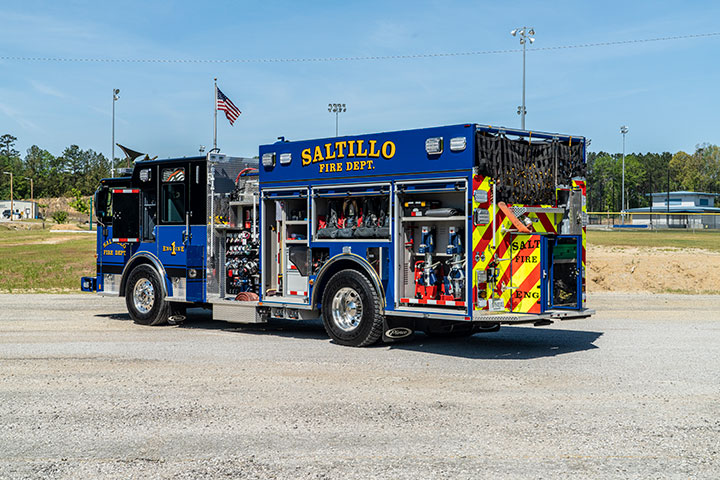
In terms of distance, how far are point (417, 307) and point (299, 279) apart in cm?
243

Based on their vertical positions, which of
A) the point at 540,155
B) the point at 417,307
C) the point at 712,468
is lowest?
the point at 712,468

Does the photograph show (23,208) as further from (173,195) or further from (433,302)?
(433,302)

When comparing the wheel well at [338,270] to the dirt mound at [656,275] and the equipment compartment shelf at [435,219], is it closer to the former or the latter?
the equipment compartment shelf at [435,219]

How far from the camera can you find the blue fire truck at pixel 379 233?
36.2 ft

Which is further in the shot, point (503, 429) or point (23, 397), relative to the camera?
point (23, 397)

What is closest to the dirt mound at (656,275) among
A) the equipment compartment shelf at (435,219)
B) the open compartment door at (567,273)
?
the open compartment door at (567,273)

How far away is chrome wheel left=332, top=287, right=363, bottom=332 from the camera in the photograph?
12.2 meters

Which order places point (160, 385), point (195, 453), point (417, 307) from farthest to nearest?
point (417, 307) → point (160, 385) → point (195, 453)

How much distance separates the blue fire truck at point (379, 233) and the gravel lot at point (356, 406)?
0.67m

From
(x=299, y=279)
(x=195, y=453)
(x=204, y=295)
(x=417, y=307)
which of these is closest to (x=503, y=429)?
(x=195, y=453)

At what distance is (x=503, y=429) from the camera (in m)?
7.21

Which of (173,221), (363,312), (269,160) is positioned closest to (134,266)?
(173,221)

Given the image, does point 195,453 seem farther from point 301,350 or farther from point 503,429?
point 301,350

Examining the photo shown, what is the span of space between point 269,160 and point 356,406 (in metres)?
6.22
